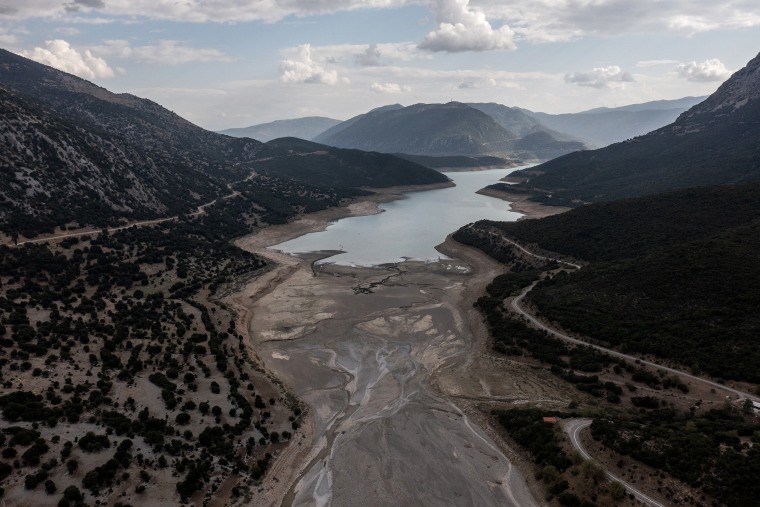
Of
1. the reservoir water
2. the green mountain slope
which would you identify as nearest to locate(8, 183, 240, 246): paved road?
the reservoir water

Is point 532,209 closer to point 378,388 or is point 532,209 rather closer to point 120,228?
point 120,228

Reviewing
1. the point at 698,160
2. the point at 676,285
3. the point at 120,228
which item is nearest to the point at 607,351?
the point at 676,285

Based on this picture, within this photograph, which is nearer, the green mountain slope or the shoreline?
the green mountain slope

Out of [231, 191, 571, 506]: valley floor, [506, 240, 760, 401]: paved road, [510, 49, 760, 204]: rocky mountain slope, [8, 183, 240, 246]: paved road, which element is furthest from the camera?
[510, 49, 760, 204]: rocky mountain slope

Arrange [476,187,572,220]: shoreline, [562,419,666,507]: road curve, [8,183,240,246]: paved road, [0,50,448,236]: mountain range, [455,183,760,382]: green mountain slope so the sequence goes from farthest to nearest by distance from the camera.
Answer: [476,187,572,220]: shoreline, [0,50,448,236]: mountain range, [8,183,240,246]: paved road, [455,183,760,382]: green mountain slope, [562,419,666,507]: road curve

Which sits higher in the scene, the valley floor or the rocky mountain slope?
the rocky mountain slope

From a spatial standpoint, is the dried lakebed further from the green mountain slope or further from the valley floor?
the green mountain slope

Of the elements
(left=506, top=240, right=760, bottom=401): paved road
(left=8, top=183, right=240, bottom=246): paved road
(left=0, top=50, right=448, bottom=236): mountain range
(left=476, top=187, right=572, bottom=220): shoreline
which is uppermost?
(left=0, top=50, right=448, bottom=236): mountain range

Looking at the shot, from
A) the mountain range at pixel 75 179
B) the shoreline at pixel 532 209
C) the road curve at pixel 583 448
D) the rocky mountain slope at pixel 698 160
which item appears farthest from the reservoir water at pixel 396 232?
the road curve at pixel 583 448

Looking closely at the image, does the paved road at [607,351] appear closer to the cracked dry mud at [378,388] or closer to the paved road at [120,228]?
the cracked dry mud at [378,388]
